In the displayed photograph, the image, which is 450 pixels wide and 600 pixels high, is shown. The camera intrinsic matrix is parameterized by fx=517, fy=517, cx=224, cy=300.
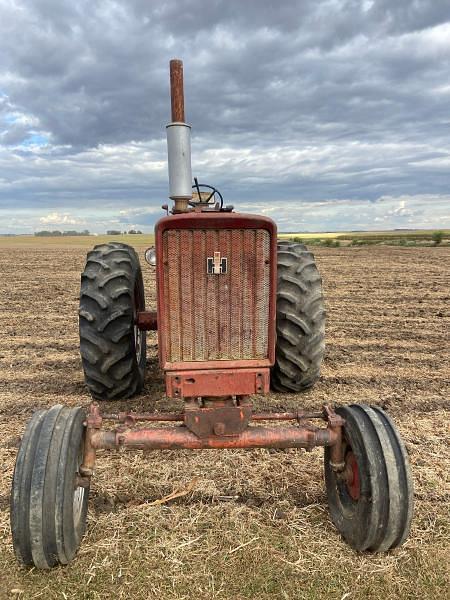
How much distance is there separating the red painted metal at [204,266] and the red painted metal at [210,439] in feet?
1.00

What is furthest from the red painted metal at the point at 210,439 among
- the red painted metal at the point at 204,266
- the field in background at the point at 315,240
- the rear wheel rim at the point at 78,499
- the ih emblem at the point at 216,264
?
the field in background at the point at 315,240

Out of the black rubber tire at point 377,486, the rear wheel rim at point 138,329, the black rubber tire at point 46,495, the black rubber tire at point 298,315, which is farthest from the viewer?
the rear wheel rim at point 138,329

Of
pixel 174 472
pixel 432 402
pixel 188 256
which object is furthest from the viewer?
pixel 432 402

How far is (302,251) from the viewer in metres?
4.82

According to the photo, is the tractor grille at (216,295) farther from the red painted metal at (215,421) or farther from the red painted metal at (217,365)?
the red painted metal at (215,421)

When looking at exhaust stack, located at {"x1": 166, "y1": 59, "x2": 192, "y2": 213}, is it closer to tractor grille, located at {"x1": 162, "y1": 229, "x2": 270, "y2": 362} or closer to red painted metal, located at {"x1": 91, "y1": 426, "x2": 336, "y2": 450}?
tractor grille, located at {"x1": 162, "y1": 229, "x2": 270, "y2": 362}

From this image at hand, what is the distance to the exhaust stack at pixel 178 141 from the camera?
12.3ft

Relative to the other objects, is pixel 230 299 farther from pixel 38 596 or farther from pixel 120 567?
pixel 38 596

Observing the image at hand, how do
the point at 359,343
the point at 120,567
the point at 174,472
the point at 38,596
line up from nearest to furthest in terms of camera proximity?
the point at 38,596 < the point at 120,567 < the point at 174,472 < the point at 359,343

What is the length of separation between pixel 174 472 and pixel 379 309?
25.1 feet

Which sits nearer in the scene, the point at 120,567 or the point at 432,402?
the point at 120,567

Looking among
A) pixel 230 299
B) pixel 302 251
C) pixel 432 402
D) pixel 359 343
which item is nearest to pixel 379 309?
pixel 359 343

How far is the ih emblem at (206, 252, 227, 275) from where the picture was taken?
10.3 feet

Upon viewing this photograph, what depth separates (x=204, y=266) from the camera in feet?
10.4
